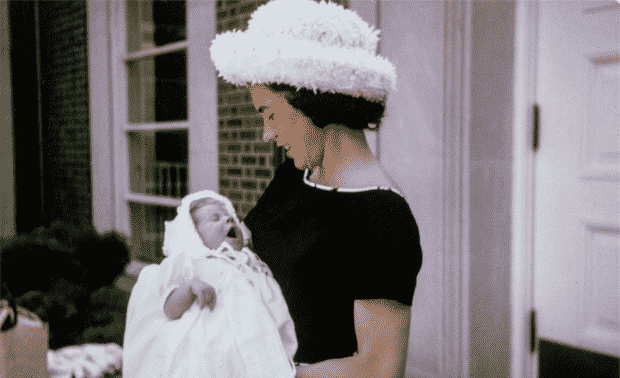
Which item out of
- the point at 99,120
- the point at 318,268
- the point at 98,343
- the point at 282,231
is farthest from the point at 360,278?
the point at 99,120

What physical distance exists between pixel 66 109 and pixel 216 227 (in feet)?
14.8

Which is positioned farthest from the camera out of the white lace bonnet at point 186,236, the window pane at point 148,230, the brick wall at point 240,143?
the window pane at point 148,230

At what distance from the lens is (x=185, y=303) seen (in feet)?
4.95

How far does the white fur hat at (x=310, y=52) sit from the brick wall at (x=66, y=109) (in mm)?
4441

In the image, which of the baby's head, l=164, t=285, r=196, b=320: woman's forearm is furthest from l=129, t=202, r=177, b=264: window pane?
l=164, t=285, r=196, b=320: woman's forearm

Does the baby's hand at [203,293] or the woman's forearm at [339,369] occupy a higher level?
the baby's hand at [203,293]

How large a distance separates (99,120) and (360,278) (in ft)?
15.0

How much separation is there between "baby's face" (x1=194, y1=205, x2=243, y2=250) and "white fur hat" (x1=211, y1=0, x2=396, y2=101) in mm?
638

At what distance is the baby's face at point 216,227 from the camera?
1703mm

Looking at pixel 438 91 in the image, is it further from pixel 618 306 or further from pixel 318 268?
pixel 318 268

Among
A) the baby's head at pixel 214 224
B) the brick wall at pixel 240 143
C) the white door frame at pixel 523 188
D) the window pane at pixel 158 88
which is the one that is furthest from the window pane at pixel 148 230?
the white door frame at pixel 523 188

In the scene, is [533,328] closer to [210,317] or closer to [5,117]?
[210,317]

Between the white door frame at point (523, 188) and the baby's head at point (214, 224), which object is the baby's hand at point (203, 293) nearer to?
the baby's head at point (214, 224)

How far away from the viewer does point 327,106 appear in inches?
46.8
